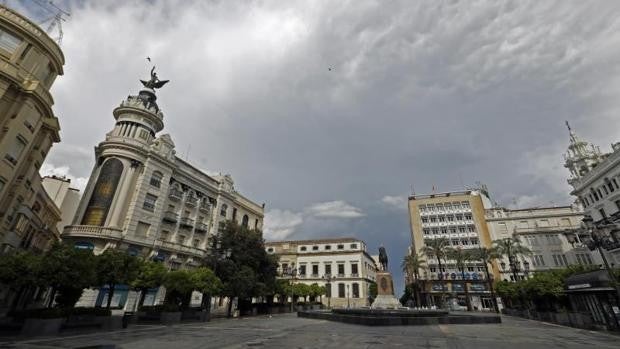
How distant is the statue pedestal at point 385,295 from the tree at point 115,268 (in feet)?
91.3

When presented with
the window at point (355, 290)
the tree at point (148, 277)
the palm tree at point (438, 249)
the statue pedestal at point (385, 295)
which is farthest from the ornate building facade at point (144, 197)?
the palm tree at point (438, 249)

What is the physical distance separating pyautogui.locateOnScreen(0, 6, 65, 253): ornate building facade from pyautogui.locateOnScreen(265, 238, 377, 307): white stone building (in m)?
49.1

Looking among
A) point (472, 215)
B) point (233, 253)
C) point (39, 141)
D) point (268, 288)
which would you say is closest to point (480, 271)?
point (472, 215)

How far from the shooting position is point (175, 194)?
38906 mm

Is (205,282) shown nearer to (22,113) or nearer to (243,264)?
(243,264)

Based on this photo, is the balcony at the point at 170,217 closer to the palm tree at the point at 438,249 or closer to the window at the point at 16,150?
the window at the point at 16,150

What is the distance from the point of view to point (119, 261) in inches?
738

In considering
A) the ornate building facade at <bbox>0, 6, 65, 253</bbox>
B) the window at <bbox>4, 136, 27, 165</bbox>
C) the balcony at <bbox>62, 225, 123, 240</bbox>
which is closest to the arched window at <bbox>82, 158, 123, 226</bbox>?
the balcony at <bbox>62, 225, 123, 240</bbox>

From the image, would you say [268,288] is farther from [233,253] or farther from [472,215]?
[472,215]

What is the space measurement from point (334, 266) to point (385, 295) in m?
33.3

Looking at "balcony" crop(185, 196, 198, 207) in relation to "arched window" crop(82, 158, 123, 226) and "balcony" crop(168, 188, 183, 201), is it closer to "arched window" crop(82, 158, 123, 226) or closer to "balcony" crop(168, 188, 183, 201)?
"balcony" crop(168, 188, 183, 201)

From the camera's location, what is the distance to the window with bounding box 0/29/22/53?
2041 cm

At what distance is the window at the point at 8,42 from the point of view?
803 inches

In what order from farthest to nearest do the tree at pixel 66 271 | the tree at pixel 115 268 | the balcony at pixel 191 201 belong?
the balcony at pixel 191 201 → the tree at pixel 115 268 → the tree at pixel 66 271
